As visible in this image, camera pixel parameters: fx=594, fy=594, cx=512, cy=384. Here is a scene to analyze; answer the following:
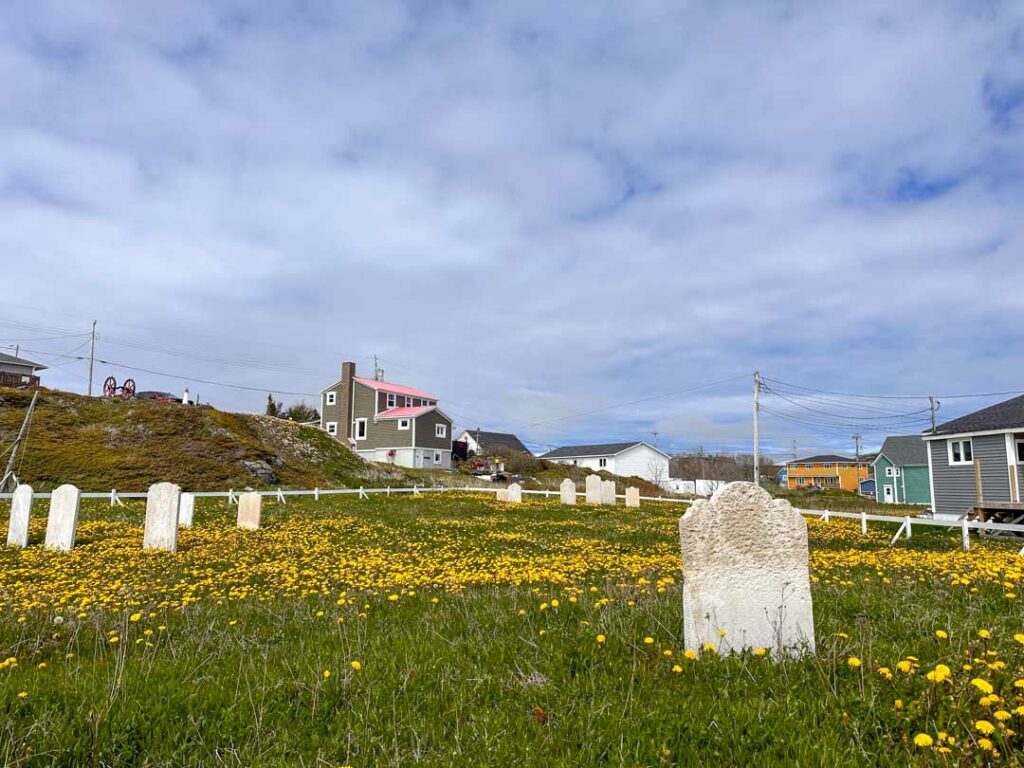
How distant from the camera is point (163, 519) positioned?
14.2 m

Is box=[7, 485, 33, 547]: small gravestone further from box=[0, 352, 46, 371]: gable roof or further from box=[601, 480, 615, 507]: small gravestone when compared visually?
box=[0, 352, 46, 371]: gable roof

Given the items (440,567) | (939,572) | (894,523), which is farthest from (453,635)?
(894,523)

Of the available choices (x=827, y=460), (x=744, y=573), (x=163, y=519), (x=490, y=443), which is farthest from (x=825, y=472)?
(x=744, y=573)

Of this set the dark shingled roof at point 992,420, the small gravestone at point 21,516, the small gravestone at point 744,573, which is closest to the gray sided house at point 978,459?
the dark shingled roof at point 992,420

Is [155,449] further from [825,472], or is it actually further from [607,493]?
[825,472]

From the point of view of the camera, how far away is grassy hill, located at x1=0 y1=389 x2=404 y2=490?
33250 mm

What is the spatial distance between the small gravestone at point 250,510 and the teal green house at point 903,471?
187 feet

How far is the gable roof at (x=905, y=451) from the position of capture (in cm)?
5916

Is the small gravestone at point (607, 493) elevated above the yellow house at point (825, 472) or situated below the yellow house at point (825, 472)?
below

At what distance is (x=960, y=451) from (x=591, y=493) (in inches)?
697

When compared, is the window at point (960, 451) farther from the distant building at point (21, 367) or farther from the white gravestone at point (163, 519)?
the distant building at point (21, 367)

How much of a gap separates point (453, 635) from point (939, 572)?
7915 millimetres

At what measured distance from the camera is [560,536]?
16.5 m

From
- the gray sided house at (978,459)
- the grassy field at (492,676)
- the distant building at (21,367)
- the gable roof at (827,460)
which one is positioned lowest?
the grassy field at (492,676)
